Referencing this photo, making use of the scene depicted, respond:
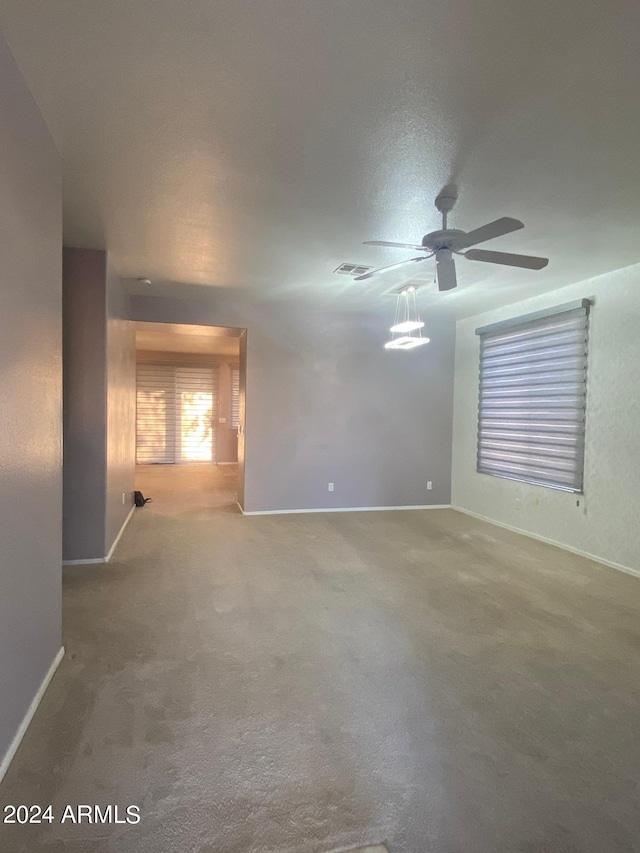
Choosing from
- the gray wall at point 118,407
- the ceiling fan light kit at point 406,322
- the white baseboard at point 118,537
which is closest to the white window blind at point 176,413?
the white baseboard at point 118,537

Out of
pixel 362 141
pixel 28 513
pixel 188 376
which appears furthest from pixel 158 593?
pixel 188 376

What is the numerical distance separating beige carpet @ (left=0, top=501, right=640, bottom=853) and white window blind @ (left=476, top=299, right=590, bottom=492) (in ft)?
4.60

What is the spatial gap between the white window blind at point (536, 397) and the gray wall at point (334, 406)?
2.62 ft

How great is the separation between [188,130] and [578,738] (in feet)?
11.2

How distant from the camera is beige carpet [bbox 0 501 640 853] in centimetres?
154

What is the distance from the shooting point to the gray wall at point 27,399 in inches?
67.9

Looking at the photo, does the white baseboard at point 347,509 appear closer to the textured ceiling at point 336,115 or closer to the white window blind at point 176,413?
the textured ceiling at point 336,115

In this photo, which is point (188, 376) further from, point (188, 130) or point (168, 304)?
point (188, 130)

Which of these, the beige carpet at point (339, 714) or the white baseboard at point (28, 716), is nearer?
the beige carpet at point (339, 714)

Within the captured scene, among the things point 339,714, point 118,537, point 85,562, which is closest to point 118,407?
point 118,537

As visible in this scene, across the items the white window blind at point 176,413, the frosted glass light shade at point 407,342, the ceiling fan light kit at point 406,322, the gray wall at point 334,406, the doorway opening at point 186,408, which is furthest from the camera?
the white window blind at point 176,413

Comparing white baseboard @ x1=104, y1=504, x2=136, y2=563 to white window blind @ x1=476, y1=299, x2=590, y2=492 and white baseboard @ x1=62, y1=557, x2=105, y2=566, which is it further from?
white window blind @ x1=476, y1=299, x2=590, y2=492

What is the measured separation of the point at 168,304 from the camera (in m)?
5.55

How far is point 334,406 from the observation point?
619cm
